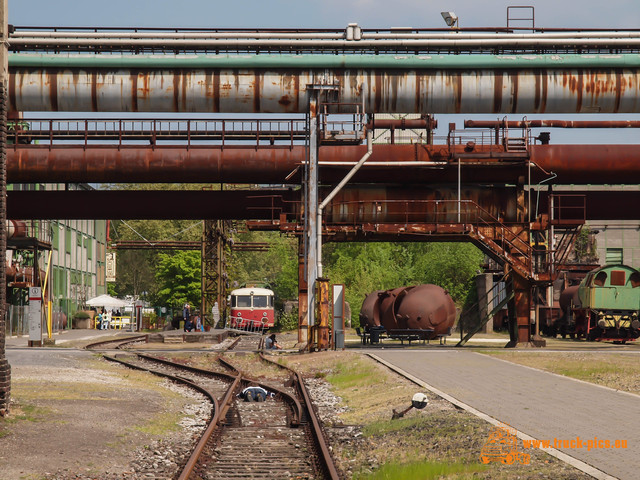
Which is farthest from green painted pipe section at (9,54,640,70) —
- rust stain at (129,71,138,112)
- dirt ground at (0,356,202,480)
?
dirt ground at (0,356,202,480)

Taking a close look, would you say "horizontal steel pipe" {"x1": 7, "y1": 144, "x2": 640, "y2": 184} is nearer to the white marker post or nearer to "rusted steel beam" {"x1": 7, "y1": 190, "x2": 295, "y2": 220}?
"rusted steel beam" {"x1": 7, "y1": 190, "x2": 295, "y2": 220}

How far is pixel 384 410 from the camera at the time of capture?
45.9 ft

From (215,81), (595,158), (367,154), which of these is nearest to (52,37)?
(215,81)

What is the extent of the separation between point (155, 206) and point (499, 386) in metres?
17.8

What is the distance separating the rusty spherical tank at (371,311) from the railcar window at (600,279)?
382 inches

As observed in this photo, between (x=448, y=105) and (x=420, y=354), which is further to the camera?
(x=448, y=105)

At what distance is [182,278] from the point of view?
78.0 meters

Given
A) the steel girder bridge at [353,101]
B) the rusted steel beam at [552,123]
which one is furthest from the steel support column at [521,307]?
the rusted steel beam at [552,123]

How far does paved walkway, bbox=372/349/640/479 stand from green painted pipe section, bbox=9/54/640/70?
11.9m

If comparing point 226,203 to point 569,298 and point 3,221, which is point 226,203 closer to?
point 3,221

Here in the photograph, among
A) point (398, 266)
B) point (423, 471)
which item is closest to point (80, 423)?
point (423, 471)

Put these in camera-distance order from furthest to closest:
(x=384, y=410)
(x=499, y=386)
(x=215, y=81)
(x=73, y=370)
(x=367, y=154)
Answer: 1. (x=215, y=81)
2. (x=367, y=154)
3. (x=73, y=370)
4. (x=499, y=386)
5. (x=384, y=410)

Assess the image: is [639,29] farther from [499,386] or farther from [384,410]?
[384,410]

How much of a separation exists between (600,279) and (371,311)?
10.6 m
